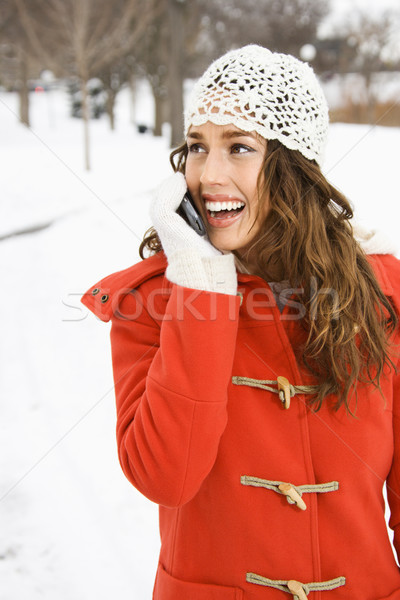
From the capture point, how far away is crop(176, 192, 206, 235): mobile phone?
157cm

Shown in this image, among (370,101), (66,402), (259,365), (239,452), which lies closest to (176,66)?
(370,101)

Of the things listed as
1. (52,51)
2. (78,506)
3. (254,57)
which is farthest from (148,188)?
(52,51)

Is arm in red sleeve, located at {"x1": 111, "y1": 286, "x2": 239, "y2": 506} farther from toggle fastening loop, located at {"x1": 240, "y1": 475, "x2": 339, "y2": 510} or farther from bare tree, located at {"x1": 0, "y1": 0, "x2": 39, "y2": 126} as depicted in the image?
bare tree, located at {"x1": 0, "y1": 0, "x2": 39, "y2": 126}

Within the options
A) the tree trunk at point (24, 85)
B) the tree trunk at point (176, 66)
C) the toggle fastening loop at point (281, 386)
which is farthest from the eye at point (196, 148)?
the tree trunk at point (24, 85)

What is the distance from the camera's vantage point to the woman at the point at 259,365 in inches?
52.1

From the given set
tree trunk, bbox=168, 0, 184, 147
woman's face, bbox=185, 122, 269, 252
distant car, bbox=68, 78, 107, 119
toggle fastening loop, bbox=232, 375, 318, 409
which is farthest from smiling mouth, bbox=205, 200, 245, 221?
distant car, bbox=68, 78, 107, 119

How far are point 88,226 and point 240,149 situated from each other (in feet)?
21.8

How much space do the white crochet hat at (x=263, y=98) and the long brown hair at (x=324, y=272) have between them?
0.22ft

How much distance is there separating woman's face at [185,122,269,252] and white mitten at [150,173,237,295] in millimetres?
77

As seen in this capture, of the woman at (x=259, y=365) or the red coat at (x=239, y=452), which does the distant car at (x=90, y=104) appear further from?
the red coat at (x=239, y=452)

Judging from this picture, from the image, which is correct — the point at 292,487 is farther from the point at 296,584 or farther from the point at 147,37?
the point at 147,37

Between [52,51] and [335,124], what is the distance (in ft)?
33.3

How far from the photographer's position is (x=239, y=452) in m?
1.40

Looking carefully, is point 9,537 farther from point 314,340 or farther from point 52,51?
point 52,51
